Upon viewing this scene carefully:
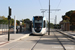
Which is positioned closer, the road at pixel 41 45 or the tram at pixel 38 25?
the road at pixel 41 45

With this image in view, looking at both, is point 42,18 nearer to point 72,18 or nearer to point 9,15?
point 9,15

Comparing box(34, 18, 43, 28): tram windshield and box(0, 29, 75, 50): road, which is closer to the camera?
box(0, 29, 75, 50): road

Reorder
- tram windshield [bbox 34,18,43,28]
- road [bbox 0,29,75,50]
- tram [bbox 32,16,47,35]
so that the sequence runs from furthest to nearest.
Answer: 1. tram windshield [bbox 34,18,43,28]
2. tram [bbox 32,16,47,35]
3. road [bbox 0,29,75,50]

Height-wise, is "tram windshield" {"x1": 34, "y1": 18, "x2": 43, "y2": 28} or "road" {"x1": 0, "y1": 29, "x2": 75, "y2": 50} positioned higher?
"tram windshield" {"x1": 34, "y1": 18, "x2": 43, "y2": 28}

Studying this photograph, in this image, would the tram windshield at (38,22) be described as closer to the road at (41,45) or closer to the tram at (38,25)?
the tram at (38,25)

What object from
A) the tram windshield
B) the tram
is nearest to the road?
the tram

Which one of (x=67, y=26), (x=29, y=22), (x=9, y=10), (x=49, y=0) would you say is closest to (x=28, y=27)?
(x=29, y=22)

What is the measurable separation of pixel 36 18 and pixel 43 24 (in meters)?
1.64

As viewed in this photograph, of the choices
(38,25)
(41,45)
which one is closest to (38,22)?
(38,25)

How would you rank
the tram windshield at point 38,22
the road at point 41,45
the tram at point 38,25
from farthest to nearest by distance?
the tram windshield at point 38,22 < the tram at point 38,25 < the road at point 41,45

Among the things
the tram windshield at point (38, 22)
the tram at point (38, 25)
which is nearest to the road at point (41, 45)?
the tram at point (38, 25)

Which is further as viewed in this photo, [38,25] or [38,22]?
[38,22]

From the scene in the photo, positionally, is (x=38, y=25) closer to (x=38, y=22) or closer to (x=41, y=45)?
(x=38, y=22)

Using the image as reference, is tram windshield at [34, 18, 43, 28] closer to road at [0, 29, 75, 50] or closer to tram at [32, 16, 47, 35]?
tram at [32, 16, 47, 35]
